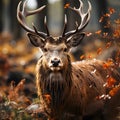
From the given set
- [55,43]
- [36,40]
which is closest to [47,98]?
[55,43]

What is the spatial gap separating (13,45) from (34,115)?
2675cm

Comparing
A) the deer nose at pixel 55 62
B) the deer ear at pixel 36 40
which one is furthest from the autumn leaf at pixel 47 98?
the deer ear at pixel 36 40

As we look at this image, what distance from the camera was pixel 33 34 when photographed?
1164 cm

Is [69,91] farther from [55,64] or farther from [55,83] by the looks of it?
[55,64]

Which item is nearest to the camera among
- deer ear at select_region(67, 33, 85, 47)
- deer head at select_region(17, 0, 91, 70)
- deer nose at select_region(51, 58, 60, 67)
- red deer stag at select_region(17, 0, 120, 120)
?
deer nose at select_region(51, 58, 60, 67)

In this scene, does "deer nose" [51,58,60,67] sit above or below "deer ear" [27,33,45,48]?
below

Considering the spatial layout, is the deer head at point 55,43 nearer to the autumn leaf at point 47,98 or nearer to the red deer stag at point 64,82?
the red deer stag at point 64,82

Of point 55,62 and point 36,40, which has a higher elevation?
point 36,40

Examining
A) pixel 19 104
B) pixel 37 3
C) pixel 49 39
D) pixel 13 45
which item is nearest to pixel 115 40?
pixel 49 39

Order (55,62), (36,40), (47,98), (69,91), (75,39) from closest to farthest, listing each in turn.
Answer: (55,62)
(47,98)
(69,91)
(36,40)
(75,39)

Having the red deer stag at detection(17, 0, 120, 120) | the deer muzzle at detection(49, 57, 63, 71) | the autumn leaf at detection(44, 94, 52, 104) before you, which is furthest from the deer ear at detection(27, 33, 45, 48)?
the autumn leaf at detection(44, 94, 52, 104)

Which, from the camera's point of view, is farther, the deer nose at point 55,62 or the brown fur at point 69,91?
the brown fur at point 69,91

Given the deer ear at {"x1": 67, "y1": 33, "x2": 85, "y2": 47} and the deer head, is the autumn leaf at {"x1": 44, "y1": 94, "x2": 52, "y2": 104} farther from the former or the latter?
the deer ear at {"x1": 67, "y1": 33, "x2": 85, "y2": 47}

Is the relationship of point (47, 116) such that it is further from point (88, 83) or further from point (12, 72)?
point (12, 72)
